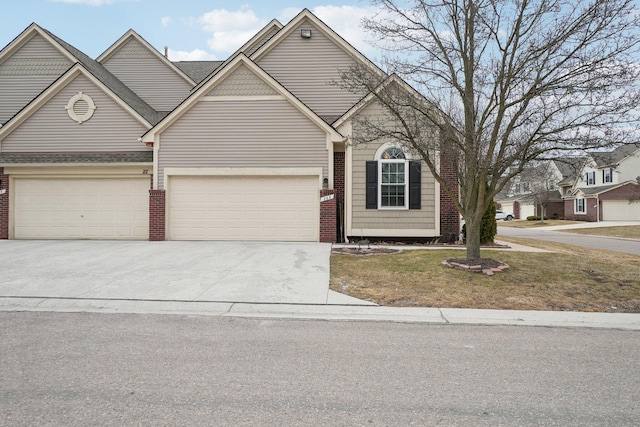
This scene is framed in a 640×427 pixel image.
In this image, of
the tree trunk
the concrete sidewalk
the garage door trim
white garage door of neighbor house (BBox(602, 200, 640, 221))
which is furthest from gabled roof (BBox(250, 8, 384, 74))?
→ white garage door of neighbor house (BBox(602, 200, 640, 221))

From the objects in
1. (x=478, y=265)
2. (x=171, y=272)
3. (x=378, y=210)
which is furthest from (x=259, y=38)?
(x=478, y=265)

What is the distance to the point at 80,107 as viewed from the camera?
14.3m

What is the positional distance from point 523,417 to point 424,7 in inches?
323

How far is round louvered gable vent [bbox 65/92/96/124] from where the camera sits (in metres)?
14.2

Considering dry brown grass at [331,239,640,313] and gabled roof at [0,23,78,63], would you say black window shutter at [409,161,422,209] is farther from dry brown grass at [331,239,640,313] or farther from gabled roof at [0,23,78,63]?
gabled roof at [0,23,78,63]

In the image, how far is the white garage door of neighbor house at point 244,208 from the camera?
1328 cm

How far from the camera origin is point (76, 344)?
4492 mm

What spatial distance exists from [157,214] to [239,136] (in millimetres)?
3741

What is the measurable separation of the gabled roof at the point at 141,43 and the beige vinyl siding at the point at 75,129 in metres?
4.91

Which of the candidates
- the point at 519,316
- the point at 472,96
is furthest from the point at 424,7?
the point at 519,316

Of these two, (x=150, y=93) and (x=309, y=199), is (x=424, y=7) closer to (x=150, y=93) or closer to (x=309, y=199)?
(x=309, y=199)

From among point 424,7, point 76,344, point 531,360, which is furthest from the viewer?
point 424,7

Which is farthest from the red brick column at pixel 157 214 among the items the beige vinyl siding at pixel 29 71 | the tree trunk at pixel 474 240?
the tree trunk at pixel 474 240

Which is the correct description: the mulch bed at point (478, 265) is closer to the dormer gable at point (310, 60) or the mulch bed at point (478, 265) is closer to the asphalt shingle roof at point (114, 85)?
the dormer gable at point (310, 60)
